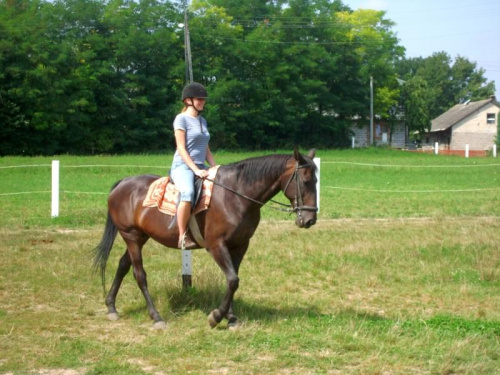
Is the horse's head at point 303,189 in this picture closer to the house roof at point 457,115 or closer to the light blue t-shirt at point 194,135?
the light blue t-shirt at point 194,135

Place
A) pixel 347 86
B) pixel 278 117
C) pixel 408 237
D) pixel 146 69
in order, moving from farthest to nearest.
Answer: pixel 347 86
pixel 278 117
pixel 146 69
pixel 408 237

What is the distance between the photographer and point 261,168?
23.4 feet

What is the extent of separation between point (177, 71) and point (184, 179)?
4756 cm

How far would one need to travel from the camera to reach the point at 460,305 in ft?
26.9

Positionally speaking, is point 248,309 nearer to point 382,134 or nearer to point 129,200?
point 129,200

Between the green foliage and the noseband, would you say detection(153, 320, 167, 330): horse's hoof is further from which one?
the green foliage

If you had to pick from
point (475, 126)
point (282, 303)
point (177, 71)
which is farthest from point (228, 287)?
point (475, 126)

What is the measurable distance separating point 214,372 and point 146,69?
50.5m

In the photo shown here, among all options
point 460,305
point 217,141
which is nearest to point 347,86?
point 217,141

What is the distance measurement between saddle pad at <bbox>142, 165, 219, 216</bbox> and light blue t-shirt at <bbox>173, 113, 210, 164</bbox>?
0.70 ft

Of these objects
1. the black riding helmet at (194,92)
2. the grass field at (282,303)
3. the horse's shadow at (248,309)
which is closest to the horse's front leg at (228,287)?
the grass field at (282,303)

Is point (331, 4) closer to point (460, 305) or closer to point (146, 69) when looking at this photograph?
point (146, 69)

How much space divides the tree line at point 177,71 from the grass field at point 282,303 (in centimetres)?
3274

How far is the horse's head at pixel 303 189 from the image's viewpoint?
22.0 ft
